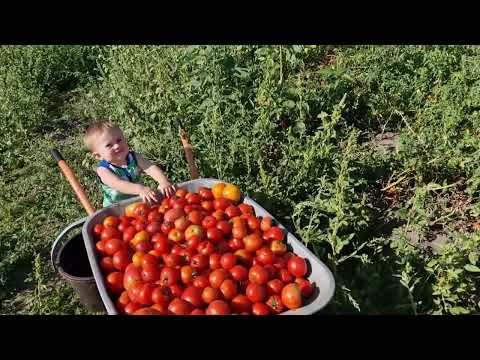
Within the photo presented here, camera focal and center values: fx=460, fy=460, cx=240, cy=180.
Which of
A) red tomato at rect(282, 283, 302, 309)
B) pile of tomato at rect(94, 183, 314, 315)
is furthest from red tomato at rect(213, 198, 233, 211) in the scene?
red tomato at rect(282, 283, 302, 309)

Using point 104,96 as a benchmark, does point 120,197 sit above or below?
below

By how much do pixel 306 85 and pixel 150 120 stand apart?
166 centimetres

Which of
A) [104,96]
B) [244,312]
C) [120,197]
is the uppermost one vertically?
[104,96]

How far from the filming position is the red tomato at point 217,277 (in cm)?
229

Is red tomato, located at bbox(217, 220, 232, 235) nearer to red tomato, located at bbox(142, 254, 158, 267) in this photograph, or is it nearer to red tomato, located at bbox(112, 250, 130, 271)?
red tomato, located at bbox(142, 254, 158, 267)

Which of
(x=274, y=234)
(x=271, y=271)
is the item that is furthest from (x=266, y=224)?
(x=271, y=271)

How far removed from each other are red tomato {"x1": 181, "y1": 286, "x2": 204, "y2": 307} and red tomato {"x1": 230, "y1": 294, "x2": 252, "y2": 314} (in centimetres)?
16

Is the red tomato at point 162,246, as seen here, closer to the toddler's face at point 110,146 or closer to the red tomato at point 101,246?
the red tomato at point 101,246

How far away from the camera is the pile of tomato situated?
220cm

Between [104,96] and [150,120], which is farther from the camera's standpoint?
[104,96]

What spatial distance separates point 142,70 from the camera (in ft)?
15.6

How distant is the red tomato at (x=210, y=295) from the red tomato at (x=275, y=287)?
0.25 meters

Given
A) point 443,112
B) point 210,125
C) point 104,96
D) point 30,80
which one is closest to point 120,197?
point 210,125

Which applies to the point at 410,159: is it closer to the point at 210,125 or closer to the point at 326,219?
the point at 326,219
